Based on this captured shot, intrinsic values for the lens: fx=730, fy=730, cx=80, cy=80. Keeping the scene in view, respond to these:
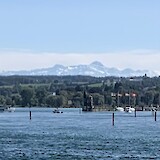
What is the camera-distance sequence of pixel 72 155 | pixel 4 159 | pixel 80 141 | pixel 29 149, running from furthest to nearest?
pixel 80 141, pixel 29 149, pixel 72 155, pixel 4 159

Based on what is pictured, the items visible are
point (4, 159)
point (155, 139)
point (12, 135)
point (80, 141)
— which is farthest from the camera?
point (12, 135)

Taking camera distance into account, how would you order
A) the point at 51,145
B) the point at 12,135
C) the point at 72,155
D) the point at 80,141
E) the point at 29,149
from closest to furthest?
the point at 72,155
the point at 29,149
the point at 51,145
the point at 80,141
the point at 12,135

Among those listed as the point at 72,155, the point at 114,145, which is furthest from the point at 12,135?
the point at 72,155

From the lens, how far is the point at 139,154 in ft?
274

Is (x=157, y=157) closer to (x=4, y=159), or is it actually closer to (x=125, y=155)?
(x=125, y=155)

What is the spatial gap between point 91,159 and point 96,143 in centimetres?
2334

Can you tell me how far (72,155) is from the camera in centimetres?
8206

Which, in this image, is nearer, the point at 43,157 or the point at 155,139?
the point at 43,157

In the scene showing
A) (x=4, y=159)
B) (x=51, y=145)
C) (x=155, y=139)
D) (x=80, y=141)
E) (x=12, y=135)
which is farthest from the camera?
(x=12, y=135)

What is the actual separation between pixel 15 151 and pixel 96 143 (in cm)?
1692

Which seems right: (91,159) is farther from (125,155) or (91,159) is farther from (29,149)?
(29,149)

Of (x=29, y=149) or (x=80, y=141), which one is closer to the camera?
(x=29, y=149)

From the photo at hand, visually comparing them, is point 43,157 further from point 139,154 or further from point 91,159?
point 139,154

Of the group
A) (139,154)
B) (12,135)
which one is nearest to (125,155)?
(139,154)
